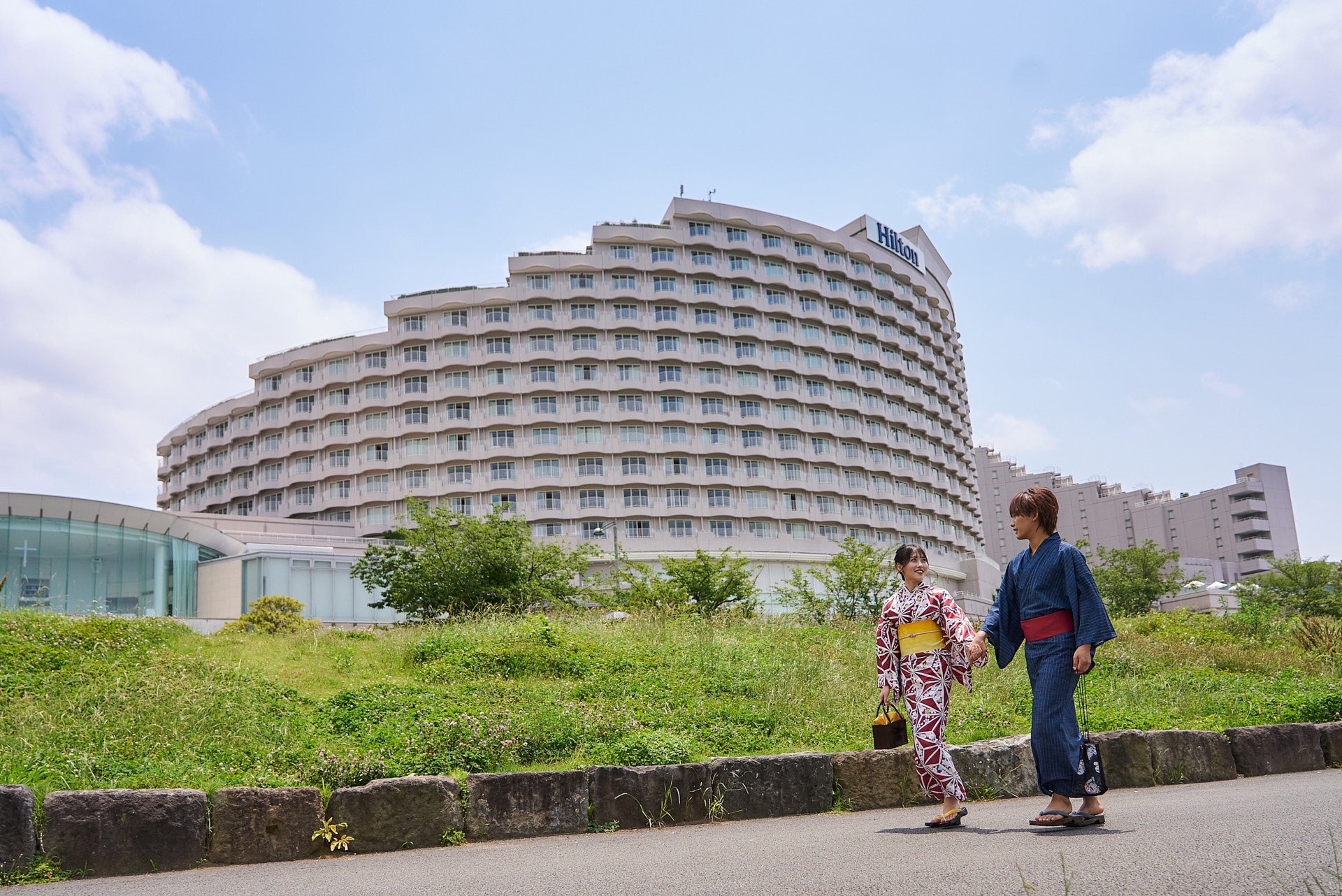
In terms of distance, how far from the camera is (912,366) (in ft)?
267

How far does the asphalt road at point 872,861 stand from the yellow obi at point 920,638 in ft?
3.76

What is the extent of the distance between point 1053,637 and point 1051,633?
0.09 feet

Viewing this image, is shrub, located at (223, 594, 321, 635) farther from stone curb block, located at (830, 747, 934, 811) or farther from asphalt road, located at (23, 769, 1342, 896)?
asphalt road, located at (23, 769, 1342, 896)

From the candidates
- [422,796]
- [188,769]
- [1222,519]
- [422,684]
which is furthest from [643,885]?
[1222,519]

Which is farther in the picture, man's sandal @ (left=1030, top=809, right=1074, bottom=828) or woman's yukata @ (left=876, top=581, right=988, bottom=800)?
woman's yukata @ (left=876, top=581, right=988, bottom=800)

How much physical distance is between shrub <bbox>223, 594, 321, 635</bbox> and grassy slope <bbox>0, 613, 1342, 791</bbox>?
26.6 feet

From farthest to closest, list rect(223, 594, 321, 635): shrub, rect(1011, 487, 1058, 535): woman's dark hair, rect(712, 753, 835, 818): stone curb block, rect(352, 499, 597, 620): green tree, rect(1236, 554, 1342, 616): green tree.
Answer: rect(1236, 554, 1342, 616): green tree, rect(223, 594, 321, 635): shrub, rect(352, 499, 597, 620): green tree, rect(712, 753, 835, 818): stone curb block, rect(1011, 487, 1058, 535): woman's dark hair

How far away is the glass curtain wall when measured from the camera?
31.1 m

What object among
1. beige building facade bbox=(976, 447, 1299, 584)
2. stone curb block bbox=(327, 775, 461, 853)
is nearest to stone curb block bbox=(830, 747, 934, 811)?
stone curb block bbox=(327, 775, 461, 853)

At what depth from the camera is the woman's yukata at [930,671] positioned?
21.1ft

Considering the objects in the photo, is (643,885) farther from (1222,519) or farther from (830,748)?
(1222,519)

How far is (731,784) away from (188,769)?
389 centimetres

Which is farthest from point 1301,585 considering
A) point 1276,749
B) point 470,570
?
point 1276,749

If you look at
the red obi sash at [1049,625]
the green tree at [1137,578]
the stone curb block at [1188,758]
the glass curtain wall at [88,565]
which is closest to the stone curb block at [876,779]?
the red obi sash at [1049,625]
